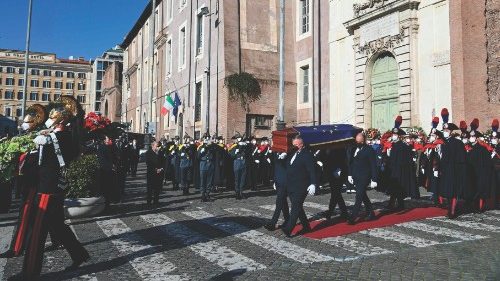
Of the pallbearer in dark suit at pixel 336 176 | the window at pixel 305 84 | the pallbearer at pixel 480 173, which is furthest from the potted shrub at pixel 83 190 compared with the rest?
the window at pixel 305 84

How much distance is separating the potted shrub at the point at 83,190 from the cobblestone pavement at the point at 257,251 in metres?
0.25

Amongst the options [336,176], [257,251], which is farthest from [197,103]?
[257,251]

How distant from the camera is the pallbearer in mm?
10211

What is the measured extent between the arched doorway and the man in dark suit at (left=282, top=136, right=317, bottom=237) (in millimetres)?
12624

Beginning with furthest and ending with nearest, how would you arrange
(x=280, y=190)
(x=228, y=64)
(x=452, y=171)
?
(x=228, y=64) < (x=452, y=171) < (x=280, y=190)

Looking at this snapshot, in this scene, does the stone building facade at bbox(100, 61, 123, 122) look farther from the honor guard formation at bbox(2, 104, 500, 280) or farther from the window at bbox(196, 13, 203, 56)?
the honor guard formation at bbox(2, 104, 500, 280)

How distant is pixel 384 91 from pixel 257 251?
15258 mm

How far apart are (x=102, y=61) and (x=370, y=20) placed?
86.5 meters

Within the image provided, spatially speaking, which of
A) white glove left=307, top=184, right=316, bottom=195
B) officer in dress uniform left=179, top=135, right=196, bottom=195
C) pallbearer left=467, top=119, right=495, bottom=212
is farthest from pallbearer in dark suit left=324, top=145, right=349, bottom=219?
officer in dress uniform left=179, top=135, right=196, bottom=195

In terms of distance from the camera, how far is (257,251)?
22.1ft

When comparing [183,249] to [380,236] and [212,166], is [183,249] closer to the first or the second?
[380,236]

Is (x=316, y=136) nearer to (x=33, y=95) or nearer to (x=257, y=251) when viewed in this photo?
(x=257, y=251)

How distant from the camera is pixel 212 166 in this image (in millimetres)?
13336

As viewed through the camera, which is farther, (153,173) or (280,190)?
(153,173)
